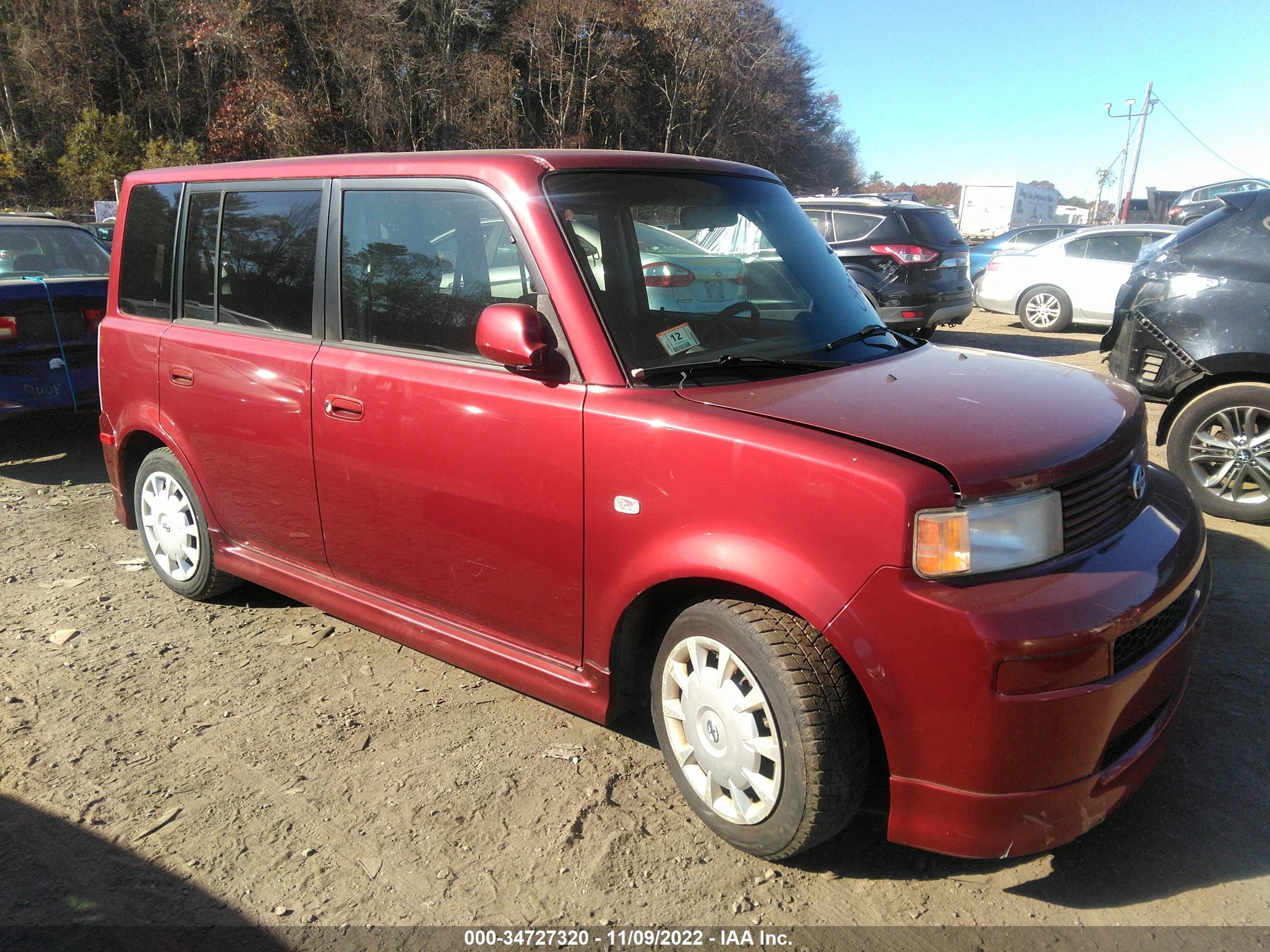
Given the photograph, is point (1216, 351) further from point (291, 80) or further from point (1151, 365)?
point (291, 80)

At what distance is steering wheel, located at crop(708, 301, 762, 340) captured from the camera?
9.64 ft

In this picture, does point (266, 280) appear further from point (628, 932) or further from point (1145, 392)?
point (1145, 392)

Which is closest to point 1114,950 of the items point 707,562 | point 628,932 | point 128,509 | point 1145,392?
point 628,932

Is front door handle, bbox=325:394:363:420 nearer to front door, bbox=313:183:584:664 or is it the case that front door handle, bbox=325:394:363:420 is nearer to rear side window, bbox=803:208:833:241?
front door, bbox=313:183:584:664

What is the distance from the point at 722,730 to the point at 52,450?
7024mm

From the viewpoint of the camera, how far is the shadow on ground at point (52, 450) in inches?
260

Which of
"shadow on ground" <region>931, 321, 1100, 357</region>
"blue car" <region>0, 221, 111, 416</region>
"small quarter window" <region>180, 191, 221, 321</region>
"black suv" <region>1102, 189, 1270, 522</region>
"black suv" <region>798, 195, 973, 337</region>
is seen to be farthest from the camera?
"shadow on ground" <region>931, 321, 1100, 357</region>

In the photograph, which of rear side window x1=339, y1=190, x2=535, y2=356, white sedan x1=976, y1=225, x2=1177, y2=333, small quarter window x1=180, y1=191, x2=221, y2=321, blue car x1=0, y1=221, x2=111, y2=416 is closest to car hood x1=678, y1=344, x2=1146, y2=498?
rear side window x1=339, y1=190, x2=535, y2=356

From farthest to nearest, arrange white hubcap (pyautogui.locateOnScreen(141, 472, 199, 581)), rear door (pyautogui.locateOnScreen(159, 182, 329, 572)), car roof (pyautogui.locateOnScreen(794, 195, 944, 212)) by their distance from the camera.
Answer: car roof (pyautogui.locateOnScreen(794, 195, 944, 212)) < white hubcap (pyautogui.locateOnScreen(141, 472, 199, 581)) < rear door (pyautogui.locateOnScreen(159, 182, 329, 572))

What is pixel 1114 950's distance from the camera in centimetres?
224

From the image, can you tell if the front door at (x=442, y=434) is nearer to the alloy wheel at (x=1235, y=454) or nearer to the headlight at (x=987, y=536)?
the headlight at (x=987, y=536)

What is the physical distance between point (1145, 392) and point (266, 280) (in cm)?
496

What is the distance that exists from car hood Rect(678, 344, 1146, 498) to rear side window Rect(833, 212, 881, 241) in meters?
7.92

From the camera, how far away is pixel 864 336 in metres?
3.30
